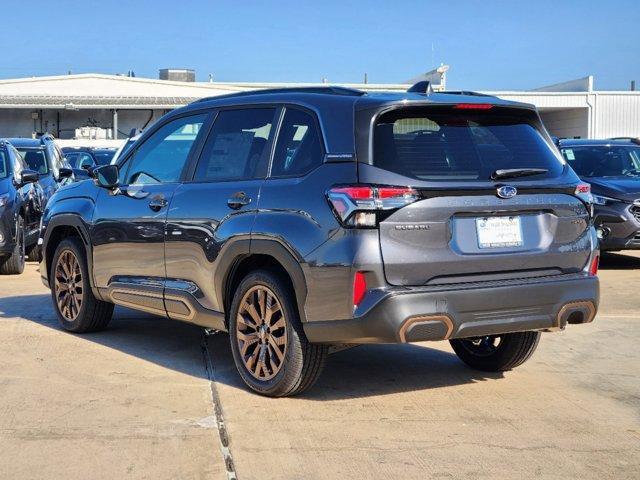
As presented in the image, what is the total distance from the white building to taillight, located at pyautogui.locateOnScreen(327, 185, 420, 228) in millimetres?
38612

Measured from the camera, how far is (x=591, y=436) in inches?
200

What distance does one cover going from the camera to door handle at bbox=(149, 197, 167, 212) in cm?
659

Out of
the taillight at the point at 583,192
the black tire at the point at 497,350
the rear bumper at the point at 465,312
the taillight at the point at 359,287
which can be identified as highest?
the taillight at the point at 583,192

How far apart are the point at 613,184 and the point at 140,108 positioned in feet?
108

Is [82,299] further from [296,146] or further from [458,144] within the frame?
[458,144]

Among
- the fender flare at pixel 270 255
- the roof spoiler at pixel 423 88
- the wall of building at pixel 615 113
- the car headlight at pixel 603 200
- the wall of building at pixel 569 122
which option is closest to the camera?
the fender flare at pixel 270 255

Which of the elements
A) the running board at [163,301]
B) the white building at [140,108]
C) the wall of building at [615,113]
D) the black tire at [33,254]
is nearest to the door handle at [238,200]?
the running board at [163,301]

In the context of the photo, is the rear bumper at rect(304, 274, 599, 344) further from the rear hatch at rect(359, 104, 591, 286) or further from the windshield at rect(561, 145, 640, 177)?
the windshield at rect(561, 145, 640, 177)

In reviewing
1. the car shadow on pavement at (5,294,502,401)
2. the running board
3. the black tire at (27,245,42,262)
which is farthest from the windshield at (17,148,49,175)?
the running board

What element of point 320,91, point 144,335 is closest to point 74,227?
point 144,335

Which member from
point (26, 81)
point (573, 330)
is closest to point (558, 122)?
point (26, 81)

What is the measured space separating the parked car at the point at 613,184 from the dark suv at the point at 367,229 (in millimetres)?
6157

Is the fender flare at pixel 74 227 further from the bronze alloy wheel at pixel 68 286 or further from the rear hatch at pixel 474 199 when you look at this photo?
the rear hatch at pixel 474 199

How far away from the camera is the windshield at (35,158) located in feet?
49.0
